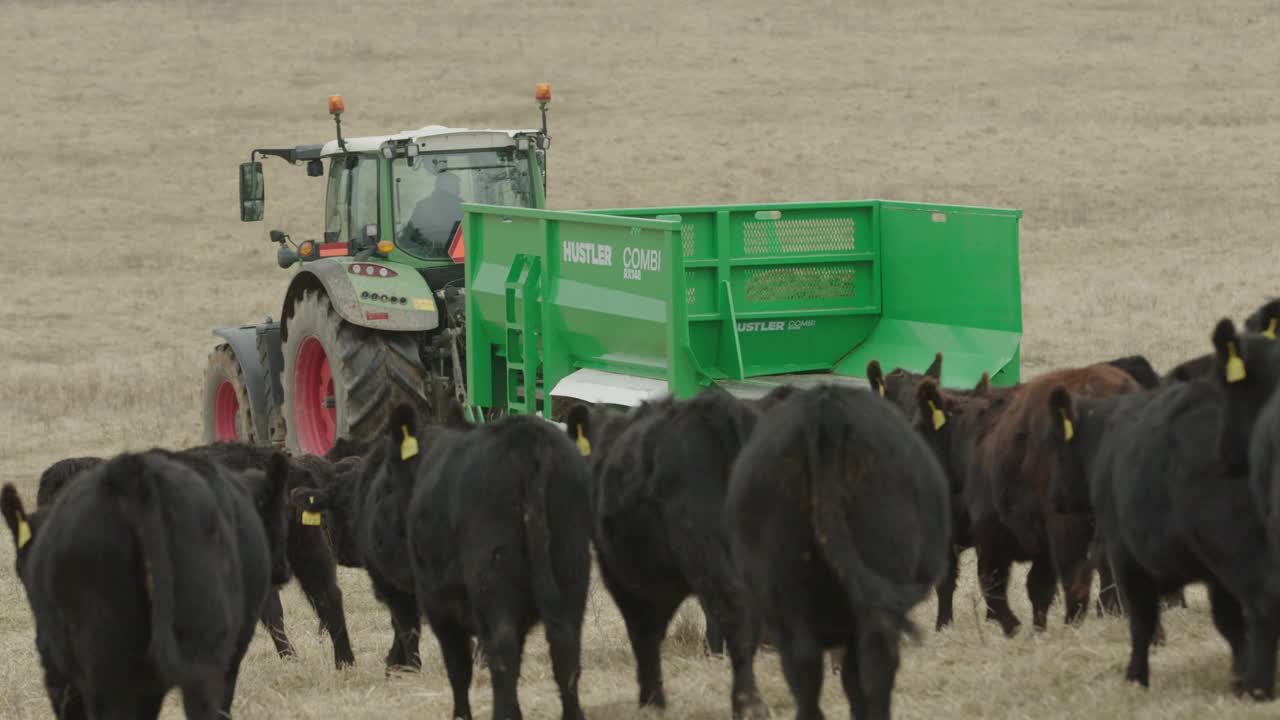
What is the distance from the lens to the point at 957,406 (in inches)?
337

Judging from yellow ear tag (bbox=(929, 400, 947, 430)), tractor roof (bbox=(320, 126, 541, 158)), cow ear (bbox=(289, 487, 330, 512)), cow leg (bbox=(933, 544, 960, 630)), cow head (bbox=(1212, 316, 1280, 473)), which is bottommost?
cow leg (bbox=(933, 544, 960, 630))

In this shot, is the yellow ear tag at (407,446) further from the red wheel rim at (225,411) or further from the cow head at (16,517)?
the red wheel rim at (225,411)

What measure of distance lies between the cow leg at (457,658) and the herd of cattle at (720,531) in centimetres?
1

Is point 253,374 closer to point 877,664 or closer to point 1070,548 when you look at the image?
point 1070,548

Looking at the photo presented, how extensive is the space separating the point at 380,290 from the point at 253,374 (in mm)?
2354

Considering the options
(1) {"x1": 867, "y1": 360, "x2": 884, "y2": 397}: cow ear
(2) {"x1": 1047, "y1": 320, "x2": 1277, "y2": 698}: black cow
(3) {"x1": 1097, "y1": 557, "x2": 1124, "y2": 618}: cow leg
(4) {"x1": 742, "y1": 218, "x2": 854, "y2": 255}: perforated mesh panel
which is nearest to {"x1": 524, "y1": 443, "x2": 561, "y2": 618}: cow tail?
(2) {"x1": 1047, "y1": 320, "x2": 1277, "y2": 698}: black cow

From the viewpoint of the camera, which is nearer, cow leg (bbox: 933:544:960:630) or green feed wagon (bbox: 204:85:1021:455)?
cow leg (bbox: 933:544:960:630)

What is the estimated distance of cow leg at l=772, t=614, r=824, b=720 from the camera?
18.0ft

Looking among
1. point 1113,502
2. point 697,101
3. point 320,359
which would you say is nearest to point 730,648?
point 1113,502

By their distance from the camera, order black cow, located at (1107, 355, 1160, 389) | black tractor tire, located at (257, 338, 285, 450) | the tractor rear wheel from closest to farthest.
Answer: black cow, located at (1107, 355, 1160, 389) → the tractor rear wheel → black tractor tire, located at (257, 338, 285, 450)

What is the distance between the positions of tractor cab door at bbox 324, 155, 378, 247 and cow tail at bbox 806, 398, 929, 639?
825 centimetres

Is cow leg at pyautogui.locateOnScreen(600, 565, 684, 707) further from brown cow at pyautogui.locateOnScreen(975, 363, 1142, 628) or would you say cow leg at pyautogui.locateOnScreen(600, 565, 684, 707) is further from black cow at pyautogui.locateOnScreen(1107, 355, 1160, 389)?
black cow at pyautogui.locateOnScreen(1107, 355, 1160, 389)

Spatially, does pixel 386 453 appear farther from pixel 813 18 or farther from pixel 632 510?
pixel 813 18

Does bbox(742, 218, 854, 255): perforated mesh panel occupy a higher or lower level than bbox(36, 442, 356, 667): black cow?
higher
